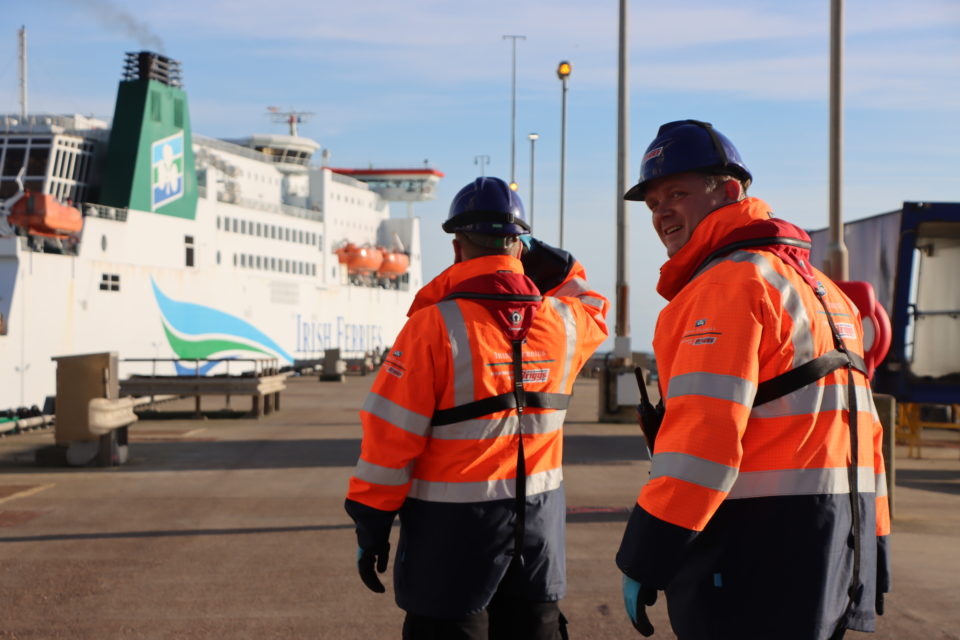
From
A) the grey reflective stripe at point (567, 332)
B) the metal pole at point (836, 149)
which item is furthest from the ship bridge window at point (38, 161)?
the grey reflective stripe at point (567, 332)

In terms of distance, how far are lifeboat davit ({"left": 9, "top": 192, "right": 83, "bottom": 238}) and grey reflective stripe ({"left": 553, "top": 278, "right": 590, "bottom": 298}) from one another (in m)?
24.7

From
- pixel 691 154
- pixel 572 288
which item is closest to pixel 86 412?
pixel 572 288

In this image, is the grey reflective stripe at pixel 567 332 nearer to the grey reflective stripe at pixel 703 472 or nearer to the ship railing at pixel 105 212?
the grey reflective stripe at pixel 703 472

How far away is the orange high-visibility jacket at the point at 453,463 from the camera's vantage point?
3473mm

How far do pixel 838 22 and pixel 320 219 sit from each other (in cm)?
3961

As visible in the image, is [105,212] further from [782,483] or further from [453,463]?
[782,483]

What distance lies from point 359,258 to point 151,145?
66.0 ft

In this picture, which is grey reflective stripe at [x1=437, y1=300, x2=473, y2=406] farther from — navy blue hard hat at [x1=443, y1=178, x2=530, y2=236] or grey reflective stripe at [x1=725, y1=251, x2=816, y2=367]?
grey reflective stripe at [x1=725, y1=251, x2=816, y2=367]

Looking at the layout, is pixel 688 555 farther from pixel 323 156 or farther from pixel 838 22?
pixel 323 156

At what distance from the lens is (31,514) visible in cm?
878

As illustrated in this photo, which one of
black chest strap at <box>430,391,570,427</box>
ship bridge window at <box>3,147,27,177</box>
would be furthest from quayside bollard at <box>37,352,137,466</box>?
ship bridge window at <box>3,147,27,177</box>

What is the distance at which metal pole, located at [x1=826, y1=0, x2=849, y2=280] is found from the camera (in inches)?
449

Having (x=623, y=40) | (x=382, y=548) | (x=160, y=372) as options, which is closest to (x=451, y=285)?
(x=382, y=548)

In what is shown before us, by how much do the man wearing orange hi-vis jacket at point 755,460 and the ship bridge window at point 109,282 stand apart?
2832cm
